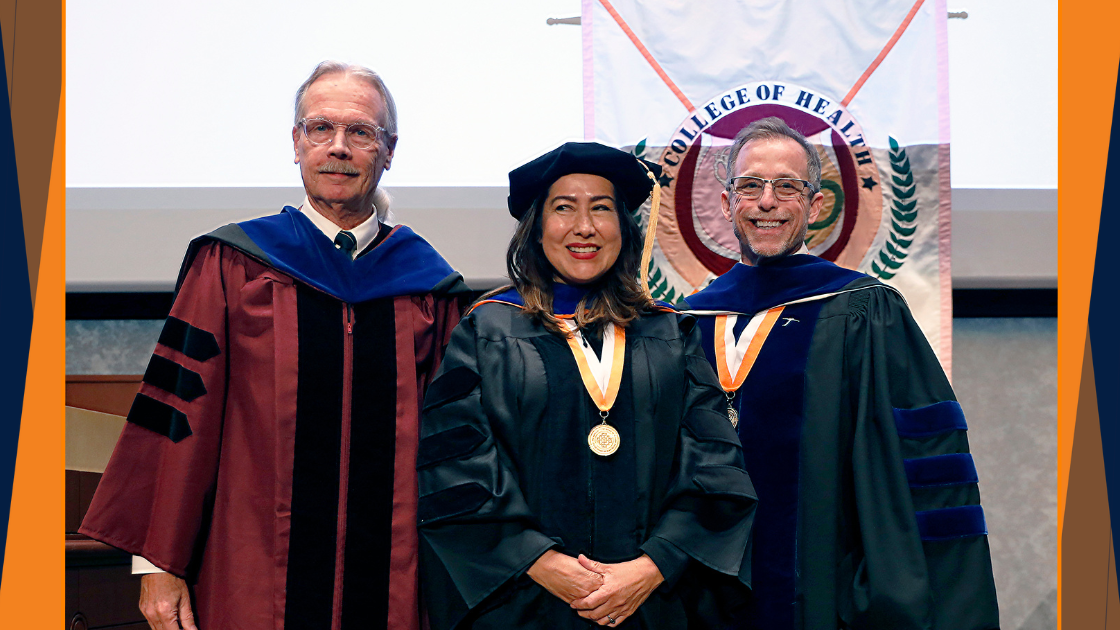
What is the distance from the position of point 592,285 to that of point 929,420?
1.04m

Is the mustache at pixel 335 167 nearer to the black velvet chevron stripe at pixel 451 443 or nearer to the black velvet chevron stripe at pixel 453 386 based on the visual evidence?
the black velvet chevron stripe at pixel 453 386

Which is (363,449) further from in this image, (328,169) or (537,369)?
(328,169)

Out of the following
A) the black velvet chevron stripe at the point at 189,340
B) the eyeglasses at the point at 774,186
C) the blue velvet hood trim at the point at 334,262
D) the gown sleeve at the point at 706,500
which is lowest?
the gown sleeve at the point at 706,500

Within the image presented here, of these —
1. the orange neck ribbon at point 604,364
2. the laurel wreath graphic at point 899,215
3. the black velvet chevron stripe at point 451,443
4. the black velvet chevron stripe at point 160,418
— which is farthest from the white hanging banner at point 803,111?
the black velvet chevron stripe at point 160,418

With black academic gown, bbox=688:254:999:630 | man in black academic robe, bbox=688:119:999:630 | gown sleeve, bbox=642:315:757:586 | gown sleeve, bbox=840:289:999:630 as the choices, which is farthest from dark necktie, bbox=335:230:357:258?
gown sleeve, bbox=840:289:999:630

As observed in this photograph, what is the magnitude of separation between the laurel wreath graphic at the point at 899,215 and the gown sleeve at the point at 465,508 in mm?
2456

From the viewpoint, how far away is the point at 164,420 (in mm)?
2111

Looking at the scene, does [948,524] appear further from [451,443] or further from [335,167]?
[335,167]

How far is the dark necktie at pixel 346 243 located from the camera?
7.66 feet
